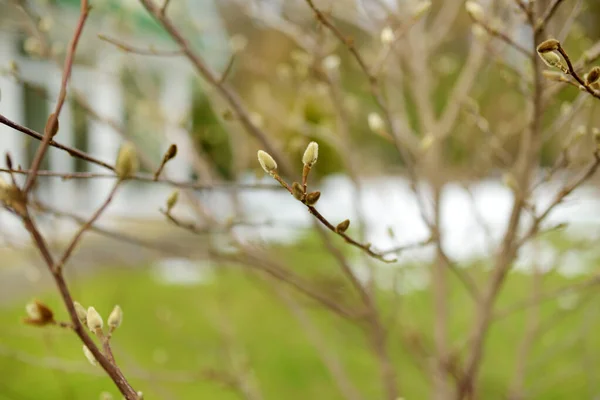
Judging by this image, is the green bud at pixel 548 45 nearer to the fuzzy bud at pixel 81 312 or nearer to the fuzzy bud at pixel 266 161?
Result: the fuzzy bud at pixel 266 161

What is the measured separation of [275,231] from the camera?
32.7ft

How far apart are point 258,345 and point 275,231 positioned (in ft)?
13.3

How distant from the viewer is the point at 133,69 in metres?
3.47

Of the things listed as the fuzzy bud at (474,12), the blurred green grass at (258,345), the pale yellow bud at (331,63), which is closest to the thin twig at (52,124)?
the fuzzy bud at (474,12)

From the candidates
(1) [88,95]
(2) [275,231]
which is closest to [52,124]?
(1) [88,95]

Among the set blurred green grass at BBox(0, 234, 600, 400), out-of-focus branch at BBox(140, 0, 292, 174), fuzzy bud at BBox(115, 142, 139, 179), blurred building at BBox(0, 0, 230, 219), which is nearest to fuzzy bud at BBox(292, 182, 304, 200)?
fuzzy bud at BBox(115, 142, 139, 179)

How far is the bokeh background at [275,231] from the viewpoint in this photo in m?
2.11

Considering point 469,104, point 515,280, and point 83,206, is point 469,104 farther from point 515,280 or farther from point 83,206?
point 83,206

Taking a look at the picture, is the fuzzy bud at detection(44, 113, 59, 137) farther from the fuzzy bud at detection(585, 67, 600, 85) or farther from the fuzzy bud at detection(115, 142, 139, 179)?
the fuzzy bud at detection(585, 67, 600, 85)

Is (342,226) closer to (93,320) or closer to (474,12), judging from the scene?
(93,320)

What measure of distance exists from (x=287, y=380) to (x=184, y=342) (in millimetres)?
1142

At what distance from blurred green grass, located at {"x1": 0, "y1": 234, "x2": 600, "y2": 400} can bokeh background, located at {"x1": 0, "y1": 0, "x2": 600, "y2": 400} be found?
29mm

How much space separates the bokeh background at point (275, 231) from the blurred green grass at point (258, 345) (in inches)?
1.1

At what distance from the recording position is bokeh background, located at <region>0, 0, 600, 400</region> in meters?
2.11
